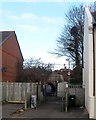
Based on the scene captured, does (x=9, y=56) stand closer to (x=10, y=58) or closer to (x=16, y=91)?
(x=10, y=58)

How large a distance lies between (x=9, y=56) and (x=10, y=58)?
A: 27.8 inches

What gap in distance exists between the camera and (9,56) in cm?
5425

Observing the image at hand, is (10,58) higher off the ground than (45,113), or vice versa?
(10,58)

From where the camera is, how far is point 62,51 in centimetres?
5734

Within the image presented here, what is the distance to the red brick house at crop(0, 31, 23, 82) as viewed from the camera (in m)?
51.0

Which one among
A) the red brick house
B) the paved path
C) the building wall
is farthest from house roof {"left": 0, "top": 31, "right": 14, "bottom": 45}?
the paved path

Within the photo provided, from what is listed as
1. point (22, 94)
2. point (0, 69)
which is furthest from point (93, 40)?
point (0, 69)

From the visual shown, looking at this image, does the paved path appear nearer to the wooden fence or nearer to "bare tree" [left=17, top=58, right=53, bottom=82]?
Result: the wooden fence

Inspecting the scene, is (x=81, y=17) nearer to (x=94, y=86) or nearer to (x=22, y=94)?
(x=22, y=94)

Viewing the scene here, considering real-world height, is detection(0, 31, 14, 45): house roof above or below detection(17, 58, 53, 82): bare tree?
above

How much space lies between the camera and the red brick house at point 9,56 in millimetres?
51000

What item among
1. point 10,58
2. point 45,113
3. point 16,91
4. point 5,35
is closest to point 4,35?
point 5,35

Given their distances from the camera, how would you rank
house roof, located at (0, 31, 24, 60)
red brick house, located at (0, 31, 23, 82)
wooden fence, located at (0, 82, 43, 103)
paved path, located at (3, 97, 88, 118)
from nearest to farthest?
paved path, located at (3, 97, 88, 118), wooden fence, located at (0, 82, 43, 103), red brick house, located at (0, 31, 23, 82), house roof, located at (0, 31, 24, 60)

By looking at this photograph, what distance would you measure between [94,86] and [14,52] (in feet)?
117
